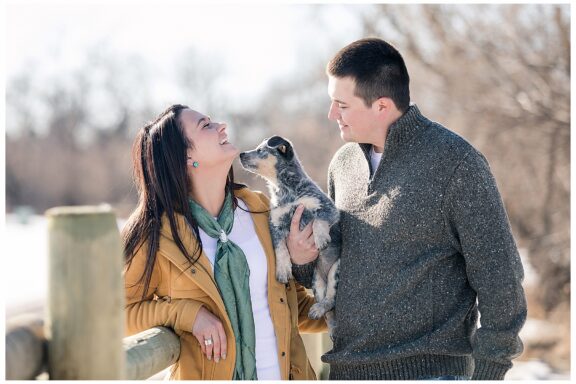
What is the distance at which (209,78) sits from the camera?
3622cm

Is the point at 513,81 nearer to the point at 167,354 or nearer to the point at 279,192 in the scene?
the point at 279,192

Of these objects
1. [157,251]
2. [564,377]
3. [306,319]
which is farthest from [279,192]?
[564,377]

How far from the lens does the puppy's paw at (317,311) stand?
13.3 ft

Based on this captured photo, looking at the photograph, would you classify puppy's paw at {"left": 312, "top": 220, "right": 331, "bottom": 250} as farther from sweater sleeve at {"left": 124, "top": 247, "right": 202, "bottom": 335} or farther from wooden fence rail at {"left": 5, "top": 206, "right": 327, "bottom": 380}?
wooden fence rail at {"left": 5, "top": 206, "right": 327, "bottom": 380}

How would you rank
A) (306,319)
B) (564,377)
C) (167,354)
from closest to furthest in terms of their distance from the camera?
(167,354), (306,319), (564,377)

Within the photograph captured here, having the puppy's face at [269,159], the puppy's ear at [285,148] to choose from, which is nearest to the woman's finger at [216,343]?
the puppy's face at [269,159]

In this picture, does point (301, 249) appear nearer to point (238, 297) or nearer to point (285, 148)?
point (238, 297)

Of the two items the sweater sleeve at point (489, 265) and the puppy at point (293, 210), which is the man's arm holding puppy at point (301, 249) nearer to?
the puppy at point (293, 210)

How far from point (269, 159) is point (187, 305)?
1.42 metres

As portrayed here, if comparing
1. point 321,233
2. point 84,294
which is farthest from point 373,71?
point 84,294

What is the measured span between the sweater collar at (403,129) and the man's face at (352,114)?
103 mm

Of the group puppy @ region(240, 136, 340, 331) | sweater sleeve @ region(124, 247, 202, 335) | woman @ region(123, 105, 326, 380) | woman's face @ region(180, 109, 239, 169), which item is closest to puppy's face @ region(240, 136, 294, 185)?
puppy @ region(240, 136, 340, 331)

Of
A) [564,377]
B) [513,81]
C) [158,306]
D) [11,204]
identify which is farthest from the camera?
[11,204]

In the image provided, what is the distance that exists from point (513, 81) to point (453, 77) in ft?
4.62
